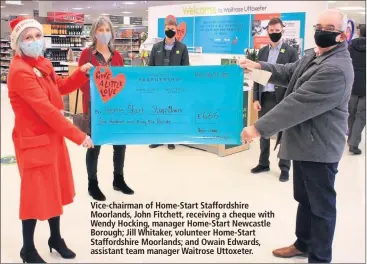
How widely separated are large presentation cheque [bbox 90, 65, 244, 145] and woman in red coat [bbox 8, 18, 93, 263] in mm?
502

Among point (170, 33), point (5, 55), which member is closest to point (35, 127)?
point (170, 33)

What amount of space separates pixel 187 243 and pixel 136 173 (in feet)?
5.73

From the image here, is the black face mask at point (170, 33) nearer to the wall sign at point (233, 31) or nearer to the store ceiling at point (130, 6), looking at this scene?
the wall sign at point (233, 31)

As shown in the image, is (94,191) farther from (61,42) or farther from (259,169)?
(61,42)

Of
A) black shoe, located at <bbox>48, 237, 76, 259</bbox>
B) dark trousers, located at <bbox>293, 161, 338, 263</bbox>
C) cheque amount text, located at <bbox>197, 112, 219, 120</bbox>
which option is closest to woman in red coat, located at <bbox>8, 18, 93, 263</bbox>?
black shoe, located at <bbox>48, 237, 76, 259</bbox>

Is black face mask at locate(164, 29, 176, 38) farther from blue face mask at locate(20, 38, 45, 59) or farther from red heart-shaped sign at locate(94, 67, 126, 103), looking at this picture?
blue face mask at locate(20, 38, 45, 59)

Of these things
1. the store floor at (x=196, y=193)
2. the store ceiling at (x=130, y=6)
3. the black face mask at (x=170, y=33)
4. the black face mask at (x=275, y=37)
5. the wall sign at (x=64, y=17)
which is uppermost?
the store ceiling at (x=130, y=6)

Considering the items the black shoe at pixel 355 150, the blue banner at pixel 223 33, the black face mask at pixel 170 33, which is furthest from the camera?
the blue banner at pixel 223 33

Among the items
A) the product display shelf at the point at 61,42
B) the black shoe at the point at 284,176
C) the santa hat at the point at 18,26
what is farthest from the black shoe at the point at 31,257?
the product display shelf at the point at 61,42

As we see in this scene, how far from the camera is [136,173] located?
4.60 meters

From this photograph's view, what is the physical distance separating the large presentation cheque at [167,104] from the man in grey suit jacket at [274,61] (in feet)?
5.14

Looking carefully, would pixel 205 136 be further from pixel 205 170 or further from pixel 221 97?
pixel 205 170

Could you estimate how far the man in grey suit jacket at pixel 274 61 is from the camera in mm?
4305

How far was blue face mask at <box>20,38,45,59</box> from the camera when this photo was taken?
229cm
